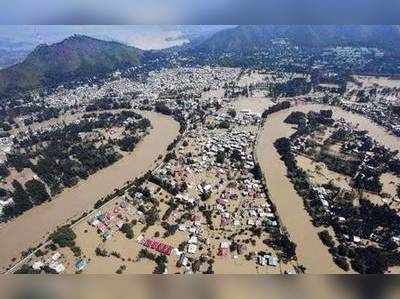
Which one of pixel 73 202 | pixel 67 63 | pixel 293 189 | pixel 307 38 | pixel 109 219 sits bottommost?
pixel 307 38

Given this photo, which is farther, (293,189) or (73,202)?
(293,189)

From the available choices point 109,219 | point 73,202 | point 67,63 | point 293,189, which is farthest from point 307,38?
point 109,219

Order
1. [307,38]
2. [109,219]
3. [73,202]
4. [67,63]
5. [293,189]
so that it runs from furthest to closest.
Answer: [307,38], [67,63], [293,189], [73,202], [109,219]

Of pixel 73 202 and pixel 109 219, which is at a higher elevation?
pixel 109 219

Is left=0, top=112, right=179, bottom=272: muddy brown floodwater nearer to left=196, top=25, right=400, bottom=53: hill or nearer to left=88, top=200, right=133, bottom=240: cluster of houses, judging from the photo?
left=88, top=200, right=133, bottom=240: cluster of houses

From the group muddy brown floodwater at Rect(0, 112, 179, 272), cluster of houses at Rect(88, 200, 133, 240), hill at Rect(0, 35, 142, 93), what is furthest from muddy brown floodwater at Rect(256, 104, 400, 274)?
hill at Rect(0, 35, 142, 93)

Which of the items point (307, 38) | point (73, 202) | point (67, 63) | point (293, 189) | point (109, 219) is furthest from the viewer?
point (307, 38)

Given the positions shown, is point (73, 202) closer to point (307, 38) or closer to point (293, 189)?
point (293, 189)
